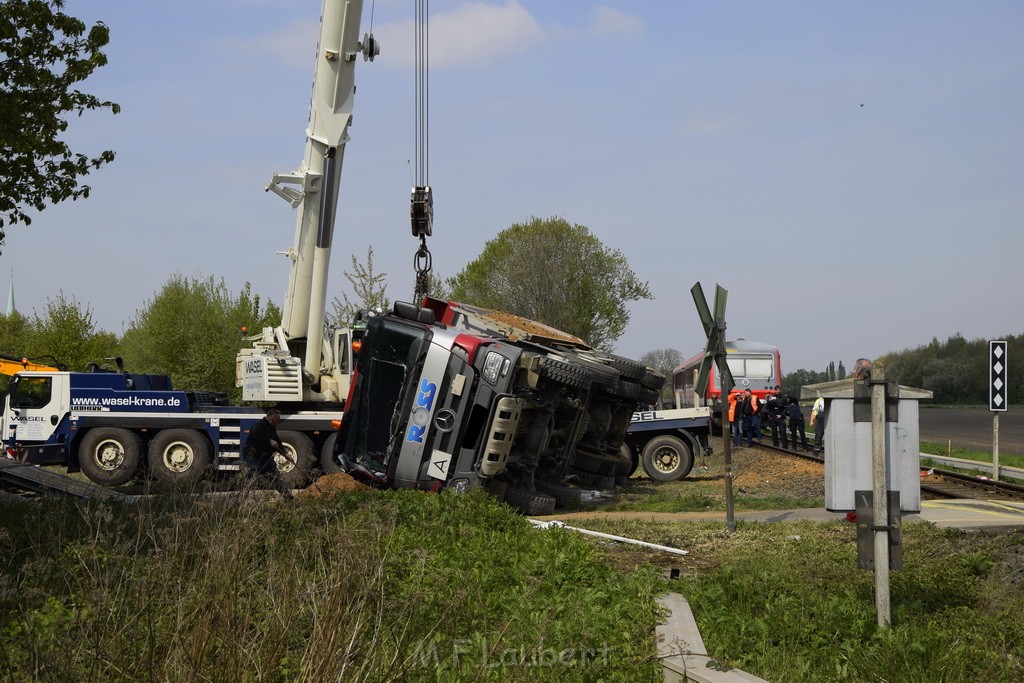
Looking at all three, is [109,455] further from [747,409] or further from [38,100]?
[747,409]

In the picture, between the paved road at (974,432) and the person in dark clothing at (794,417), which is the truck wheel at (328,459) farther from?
the paved road at (974,432)

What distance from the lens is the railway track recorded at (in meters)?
17.2

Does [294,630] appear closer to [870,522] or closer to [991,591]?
[870,522]

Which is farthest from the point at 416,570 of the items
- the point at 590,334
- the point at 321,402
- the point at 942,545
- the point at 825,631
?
the point at 590,334

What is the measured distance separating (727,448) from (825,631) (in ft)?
19.5

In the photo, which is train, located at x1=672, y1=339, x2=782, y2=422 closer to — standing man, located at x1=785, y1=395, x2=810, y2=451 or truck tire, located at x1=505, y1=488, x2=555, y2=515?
standing man, located at x1=785, y1=395, x2=810, y2=451

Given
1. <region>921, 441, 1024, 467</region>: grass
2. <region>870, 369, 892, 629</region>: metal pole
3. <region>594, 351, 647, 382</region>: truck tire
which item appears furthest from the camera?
<region>921, 441, 1024, 467</region>: grass

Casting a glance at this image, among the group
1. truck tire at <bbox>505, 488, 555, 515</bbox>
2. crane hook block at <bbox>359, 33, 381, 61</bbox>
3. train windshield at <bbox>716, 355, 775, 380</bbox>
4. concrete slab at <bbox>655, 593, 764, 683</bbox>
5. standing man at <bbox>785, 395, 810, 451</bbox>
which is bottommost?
concrete slab at <bbox>655, 593, 764, 683</bbox>

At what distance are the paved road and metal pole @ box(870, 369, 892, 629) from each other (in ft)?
89.1

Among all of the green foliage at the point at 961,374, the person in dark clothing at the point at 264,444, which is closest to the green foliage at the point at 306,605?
the person in dark clothing at the point at 264,444

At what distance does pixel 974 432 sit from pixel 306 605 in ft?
145

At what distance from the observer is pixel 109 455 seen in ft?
63.7

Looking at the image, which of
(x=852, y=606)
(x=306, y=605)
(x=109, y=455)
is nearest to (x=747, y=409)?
(x=109, y=455)

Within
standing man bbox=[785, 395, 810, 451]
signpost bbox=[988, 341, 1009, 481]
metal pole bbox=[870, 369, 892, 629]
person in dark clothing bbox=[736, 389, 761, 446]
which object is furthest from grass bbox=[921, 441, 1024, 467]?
metal pole bbox=[870, 369, 892, 629]
